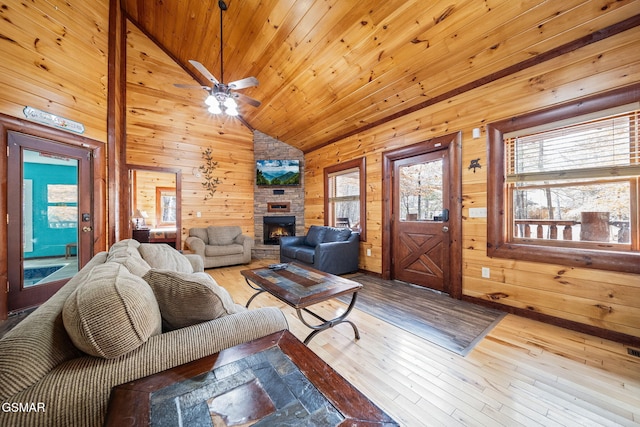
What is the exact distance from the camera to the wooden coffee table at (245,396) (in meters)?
0.57

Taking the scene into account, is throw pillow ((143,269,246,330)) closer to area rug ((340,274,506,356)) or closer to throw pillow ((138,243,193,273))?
throw pillow ((138,243,193,273))

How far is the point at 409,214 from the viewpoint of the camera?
12.3 ft

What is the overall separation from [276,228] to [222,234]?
1264mm

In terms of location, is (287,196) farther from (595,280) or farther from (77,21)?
(595,280)

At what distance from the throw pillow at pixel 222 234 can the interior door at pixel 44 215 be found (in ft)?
6.65

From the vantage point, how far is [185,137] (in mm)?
5191

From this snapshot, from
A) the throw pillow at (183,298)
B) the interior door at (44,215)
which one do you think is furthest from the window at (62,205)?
the throw pillow at (183,298)

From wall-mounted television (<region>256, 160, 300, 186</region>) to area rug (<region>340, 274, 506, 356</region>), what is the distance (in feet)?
10.6

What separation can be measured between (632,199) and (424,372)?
2329 mm

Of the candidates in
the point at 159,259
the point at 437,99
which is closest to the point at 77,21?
the point at 159,259

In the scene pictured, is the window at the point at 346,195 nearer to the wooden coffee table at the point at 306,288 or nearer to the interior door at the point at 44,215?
the wooden coffee table at the point at 306,288

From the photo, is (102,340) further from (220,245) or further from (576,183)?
(220,245)

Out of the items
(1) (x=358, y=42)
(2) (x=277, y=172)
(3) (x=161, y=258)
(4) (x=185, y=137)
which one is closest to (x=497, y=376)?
(3) (x=161, y=258)

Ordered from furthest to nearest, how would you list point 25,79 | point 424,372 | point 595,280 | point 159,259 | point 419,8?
1. point 25,79
2. point 419,8
3. point 595,280
4. point 159,259
5. point 424,372
